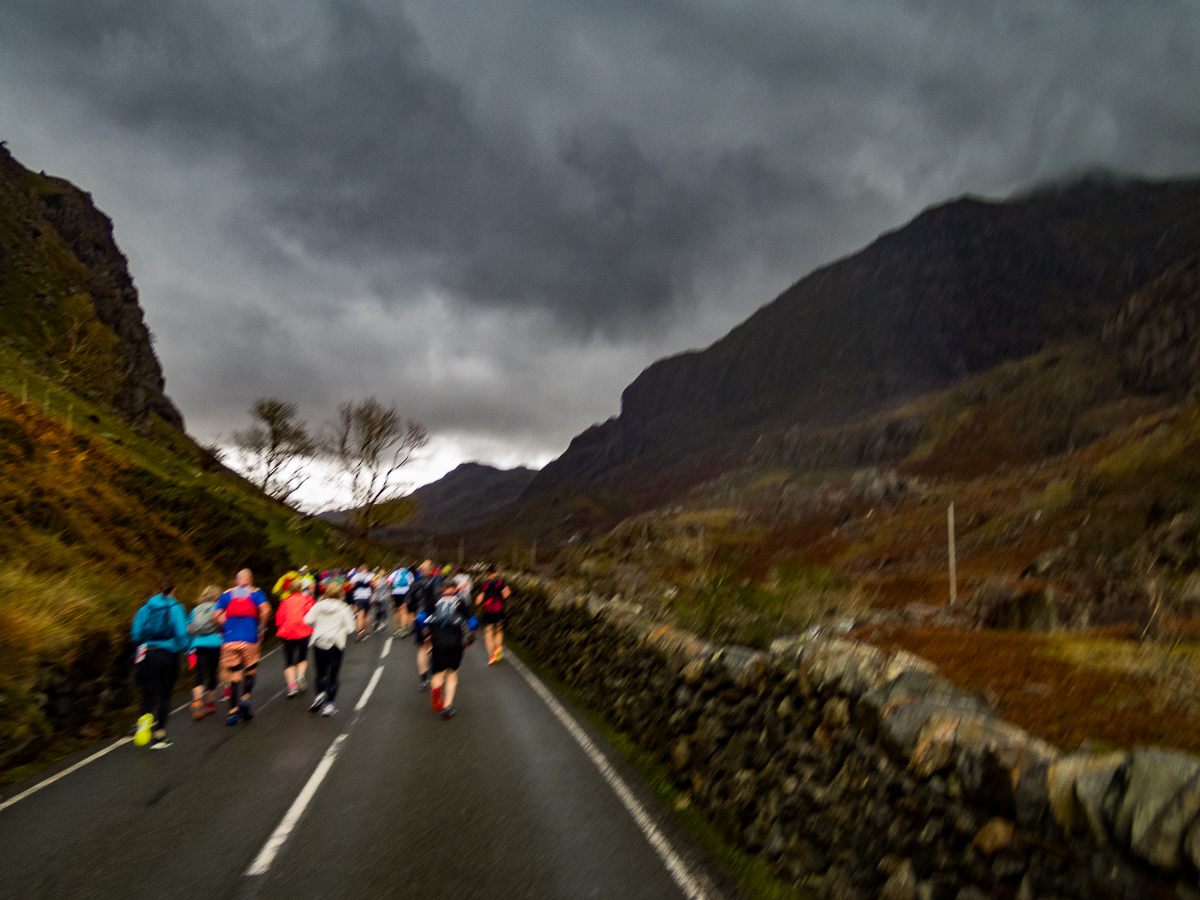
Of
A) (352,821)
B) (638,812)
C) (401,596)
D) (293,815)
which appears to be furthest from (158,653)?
(401,596)

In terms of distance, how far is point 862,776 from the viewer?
477cm

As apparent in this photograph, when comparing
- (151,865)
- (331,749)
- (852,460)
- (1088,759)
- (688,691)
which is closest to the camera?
(1088,759)

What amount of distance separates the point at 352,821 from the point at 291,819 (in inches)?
21.9

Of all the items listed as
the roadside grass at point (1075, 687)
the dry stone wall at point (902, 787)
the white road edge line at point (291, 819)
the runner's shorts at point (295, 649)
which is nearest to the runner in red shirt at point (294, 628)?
the runner's shorts at point (295, 649)

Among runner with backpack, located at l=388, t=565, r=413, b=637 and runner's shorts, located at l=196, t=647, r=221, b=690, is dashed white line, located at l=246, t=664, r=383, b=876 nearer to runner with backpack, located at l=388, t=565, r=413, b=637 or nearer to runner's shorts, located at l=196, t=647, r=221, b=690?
runner's shorts, located at l=196, t=647, r=221, b=690

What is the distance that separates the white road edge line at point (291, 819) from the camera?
5.50m

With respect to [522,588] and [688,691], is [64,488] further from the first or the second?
[688,691]

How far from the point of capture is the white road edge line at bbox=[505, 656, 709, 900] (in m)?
5.29

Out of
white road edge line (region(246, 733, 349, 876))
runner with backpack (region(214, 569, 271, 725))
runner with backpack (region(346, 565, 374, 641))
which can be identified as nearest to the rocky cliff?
runner with backpack (region(346, 565, 374, 641))

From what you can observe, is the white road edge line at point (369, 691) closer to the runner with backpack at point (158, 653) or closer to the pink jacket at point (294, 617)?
the pink jacket at point (294, 617)

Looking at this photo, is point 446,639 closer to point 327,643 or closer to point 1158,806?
point 327,643

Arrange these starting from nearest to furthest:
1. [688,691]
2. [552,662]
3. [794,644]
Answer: [794,644], [688,691], [552,662]

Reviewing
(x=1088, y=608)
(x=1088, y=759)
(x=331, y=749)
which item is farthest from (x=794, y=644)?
(x=1088, y=608)

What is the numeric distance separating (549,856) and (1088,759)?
3.96 m
